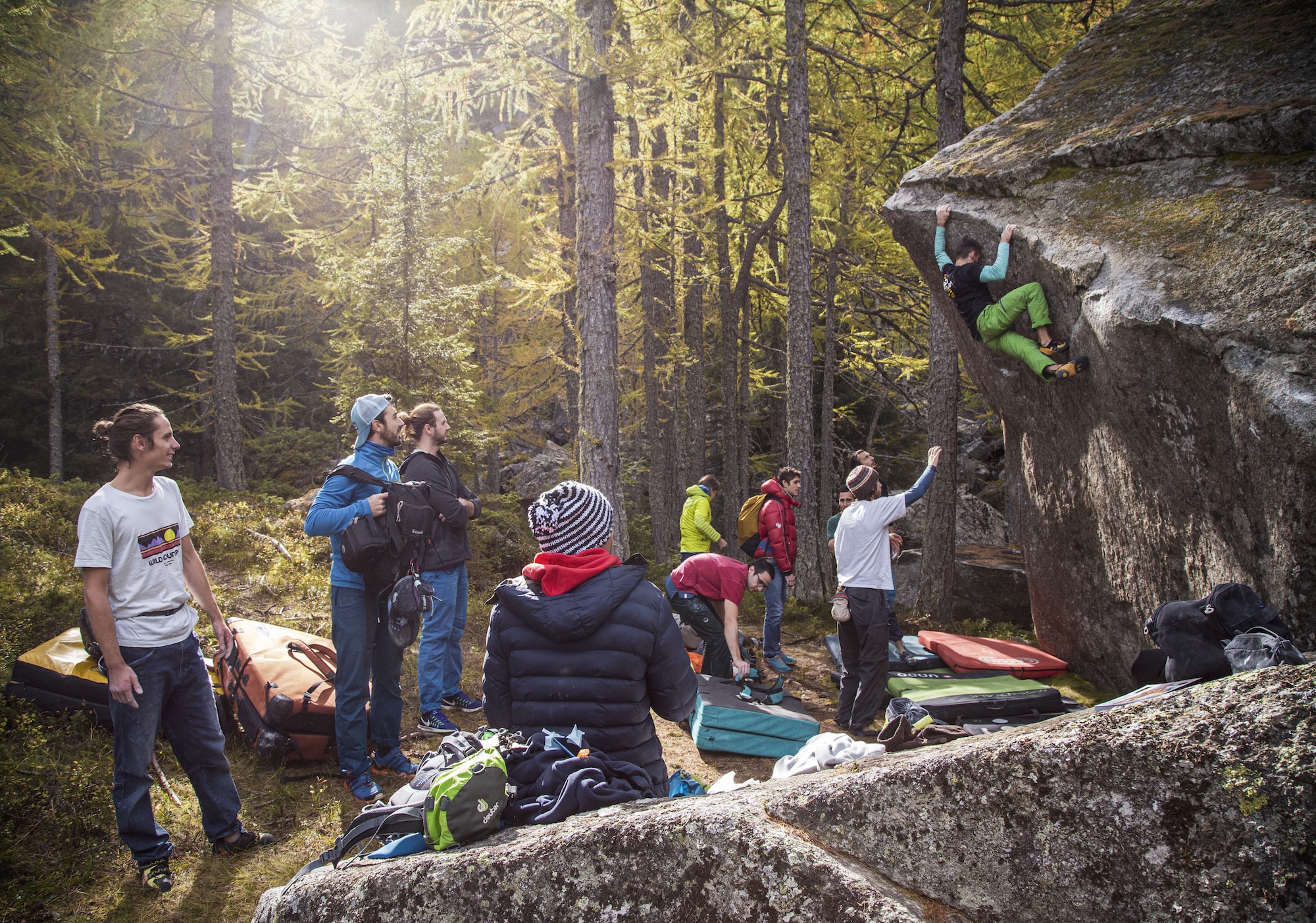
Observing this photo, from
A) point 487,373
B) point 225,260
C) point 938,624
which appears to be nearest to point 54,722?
point 938,624

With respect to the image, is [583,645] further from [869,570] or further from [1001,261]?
[1001,261]

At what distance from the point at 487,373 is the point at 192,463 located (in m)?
8.75

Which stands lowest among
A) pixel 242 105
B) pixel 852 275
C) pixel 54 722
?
pixel 54 722

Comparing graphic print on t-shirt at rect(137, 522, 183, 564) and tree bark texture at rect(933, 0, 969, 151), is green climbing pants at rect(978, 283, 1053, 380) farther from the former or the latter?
graphic print on t-shirt at rect(137, 522, 183, 564)

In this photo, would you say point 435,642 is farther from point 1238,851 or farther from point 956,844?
point 1238,851

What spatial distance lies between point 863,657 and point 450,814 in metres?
4.62

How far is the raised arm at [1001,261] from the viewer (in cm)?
610

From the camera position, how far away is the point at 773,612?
8234 mm

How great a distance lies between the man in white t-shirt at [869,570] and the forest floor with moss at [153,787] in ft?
1.91

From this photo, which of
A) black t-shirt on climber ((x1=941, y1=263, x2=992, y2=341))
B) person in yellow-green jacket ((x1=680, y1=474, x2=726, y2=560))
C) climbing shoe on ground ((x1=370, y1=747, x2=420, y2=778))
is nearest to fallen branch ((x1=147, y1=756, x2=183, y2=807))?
climbing shoe on ground ((x1=370, y1=747, x2=420, y2=778))

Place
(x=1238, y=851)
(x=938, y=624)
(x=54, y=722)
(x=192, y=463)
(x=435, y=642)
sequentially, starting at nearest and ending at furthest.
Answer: (x=1238, y=851) < (x=54, y=722) < (x=435, y=642) < (x=938, y=624) < (x=192, y=463)

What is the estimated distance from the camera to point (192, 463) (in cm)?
1878

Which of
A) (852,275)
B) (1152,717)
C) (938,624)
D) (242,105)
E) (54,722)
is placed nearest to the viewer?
(1152,717)

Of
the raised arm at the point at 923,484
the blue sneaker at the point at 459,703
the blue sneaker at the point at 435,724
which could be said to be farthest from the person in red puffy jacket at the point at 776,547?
the blue sneaker at the point at 435,724
